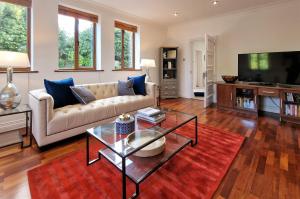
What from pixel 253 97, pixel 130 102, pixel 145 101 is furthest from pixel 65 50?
pixel 253 97

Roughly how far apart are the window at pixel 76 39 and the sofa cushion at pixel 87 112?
152 centimetres

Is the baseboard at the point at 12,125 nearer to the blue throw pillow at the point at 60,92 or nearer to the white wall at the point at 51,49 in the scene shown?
the white wall at the point at 51,49

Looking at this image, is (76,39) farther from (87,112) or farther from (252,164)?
(252,164)

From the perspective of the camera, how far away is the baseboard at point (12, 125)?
Answer: 2.88m

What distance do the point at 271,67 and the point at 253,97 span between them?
0.74 metres

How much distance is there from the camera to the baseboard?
113 inches

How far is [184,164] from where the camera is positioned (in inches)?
77.3

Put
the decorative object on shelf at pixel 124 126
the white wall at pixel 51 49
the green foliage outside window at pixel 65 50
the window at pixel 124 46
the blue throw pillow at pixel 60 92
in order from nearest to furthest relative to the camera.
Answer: the decorative object on shelf at pixel 124 126 < the blue throw pillow at pixel 60 92 < the white wall at pixel 51 49 < the green foliage outside window at pixel 65 50 < the window at pixel 124 46

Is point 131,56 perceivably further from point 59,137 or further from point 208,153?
point 208,153

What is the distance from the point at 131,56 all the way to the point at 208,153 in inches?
157

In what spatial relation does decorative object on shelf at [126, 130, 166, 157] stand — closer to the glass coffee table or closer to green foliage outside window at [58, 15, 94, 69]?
the glass coffee table

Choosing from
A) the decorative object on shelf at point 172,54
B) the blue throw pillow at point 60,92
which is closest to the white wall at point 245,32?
the decorative object on shelf at point 172,54

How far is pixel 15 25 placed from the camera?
3080 millimetres

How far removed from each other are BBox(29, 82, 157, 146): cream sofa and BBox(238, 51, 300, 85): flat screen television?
2.75m
